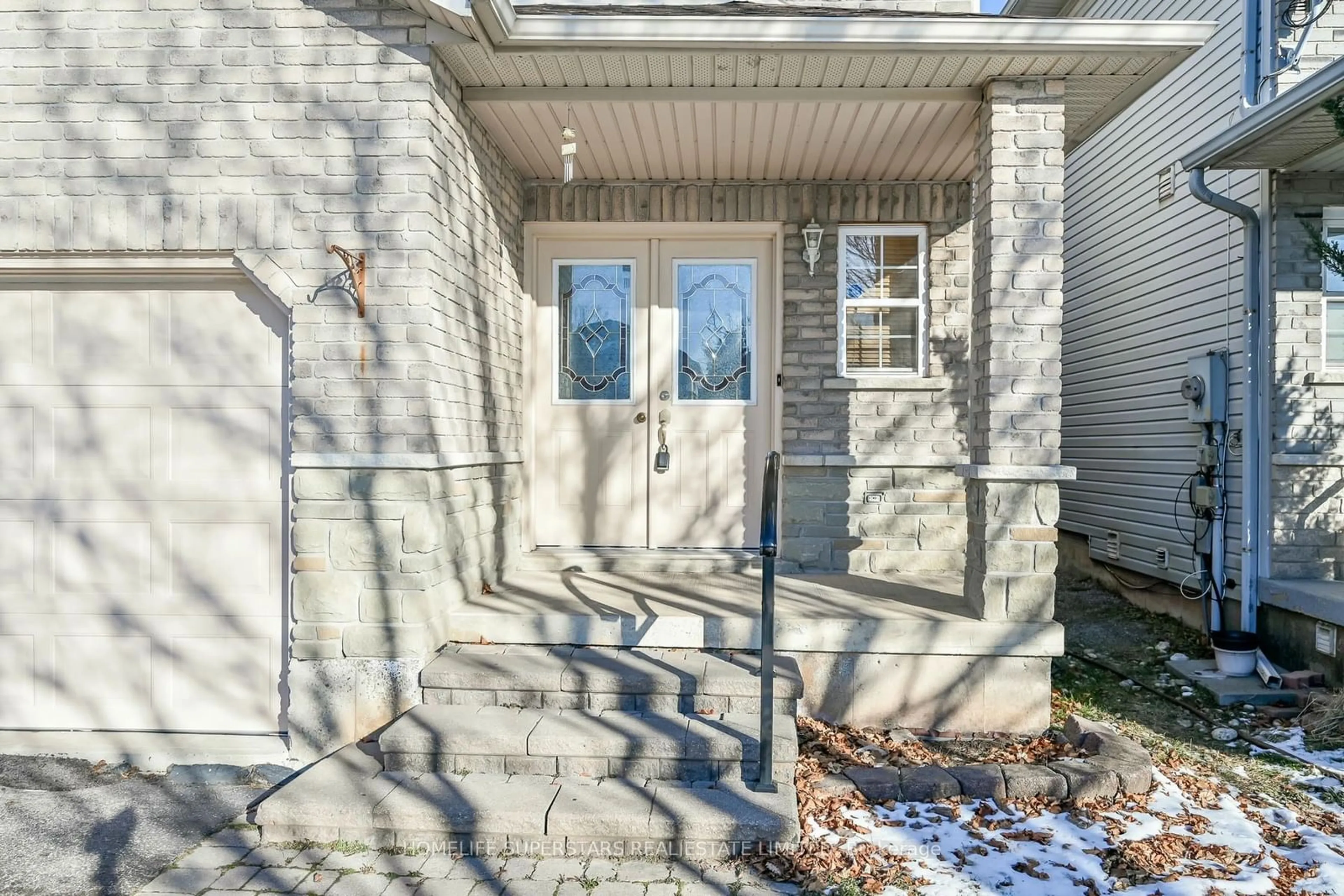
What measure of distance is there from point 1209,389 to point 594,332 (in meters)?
4.31

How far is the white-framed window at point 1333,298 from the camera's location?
5.86 m

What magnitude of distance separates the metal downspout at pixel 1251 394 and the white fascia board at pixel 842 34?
2.27 meters

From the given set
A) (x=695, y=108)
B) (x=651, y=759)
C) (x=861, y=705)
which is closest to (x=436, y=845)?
(x=651, y=759)

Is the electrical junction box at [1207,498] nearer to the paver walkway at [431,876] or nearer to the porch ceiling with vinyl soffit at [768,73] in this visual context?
the porch ceiling with vinyl soffit at [768,73]

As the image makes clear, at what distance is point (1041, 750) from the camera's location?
417cm

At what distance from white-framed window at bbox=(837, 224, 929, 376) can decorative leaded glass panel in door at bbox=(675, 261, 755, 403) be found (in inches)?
25.9

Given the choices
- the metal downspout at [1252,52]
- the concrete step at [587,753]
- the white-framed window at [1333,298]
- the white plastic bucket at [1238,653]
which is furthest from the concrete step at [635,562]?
the metal downspout at [1252,52]

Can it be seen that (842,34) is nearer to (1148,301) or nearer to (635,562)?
(635,562)

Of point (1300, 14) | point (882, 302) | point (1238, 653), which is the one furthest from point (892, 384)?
point (1300, 14)

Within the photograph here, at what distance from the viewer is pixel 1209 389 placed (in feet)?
21.0

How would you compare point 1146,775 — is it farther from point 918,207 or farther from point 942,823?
point 918,207

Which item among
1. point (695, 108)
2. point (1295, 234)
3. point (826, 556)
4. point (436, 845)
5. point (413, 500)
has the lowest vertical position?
point (436, 845)

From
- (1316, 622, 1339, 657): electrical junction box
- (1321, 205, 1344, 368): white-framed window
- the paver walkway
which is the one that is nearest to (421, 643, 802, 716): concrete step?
the paver walkway

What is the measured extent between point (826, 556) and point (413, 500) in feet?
9.11
